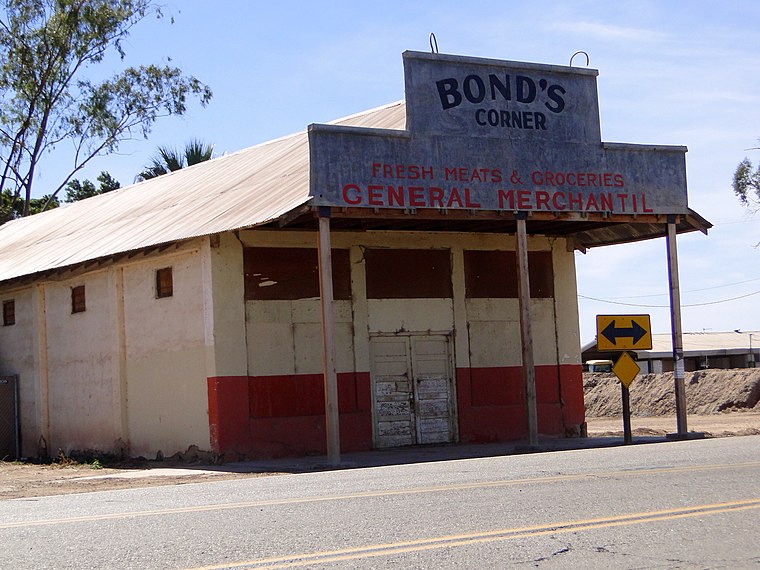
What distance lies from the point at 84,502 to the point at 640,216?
13.1 metres

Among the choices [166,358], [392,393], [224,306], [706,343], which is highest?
[224,306]

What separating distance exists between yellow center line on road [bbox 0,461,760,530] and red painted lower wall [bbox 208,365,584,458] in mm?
8643

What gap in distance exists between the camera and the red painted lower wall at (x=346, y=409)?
20516mm

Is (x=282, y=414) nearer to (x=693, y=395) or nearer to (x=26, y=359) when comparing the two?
(x=26, y=359)

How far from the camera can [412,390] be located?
22844 millimetres

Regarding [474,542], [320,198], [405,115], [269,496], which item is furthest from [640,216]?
[474,542]

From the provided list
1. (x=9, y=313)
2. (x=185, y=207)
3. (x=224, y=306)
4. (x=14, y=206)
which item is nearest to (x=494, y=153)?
(x=224, y=306)

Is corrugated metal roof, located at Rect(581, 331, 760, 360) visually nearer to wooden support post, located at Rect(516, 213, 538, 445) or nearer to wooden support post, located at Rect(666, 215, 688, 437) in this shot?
wooden support post, located at Rect(666, 215, 688, 437)

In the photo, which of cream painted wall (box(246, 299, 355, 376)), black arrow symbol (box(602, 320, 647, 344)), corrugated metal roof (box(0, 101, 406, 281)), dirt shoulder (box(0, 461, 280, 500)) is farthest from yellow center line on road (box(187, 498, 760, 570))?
cream painted wall (box(246, 299, 355, 376))

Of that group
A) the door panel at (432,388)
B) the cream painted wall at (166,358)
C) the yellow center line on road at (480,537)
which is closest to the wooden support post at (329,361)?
the cream painted wall at (166,358)

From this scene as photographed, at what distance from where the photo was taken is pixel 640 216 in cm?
2216

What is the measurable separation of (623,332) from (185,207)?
9.10m

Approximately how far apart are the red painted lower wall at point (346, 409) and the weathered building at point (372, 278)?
0.12 feet

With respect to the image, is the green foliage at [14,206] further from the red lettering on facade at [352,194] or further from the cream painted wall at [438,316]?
the red lettering on facade at [352,194]
